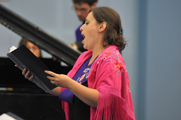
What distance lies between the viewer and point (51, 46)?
1.37m

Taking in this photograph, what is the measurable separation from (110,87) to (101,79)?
42mm

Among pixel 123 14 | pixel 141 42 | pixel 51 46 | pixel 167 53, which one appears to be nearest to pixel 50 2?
pixel 123 14

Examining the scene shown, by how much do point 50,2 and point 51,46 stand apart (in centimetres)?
172

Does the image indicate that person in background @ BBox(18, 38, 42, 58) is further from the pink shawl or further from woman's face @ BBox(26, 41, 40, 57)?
the pink shawl

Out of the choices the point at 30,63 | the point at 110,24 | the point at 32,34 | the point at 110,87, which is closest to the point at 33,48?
the point at 32,34

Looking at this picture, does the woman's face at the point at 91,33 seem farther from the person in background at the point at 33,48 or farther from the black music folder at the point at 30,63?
A: the person in background at the point at 33,48

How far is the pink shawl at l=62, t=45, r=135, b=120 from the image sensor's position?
77cm

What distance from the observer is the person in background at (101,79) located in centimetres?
77

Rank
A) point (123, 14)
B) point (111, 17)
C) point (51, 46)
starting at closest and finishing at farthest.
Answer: point (111, 17), point (51, 46), point (123, 14)

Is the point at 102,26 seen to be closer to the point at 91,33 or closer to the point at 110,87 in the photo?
the point at 91,33

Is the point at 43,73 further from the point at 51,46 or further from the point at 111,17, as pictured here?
the point at 51,46

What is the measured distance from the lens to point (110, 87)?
30.1 inches

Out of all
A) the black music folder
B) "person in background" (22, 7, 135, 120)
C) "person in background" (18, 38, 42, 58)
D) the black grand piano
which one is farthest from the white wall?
the black music folder

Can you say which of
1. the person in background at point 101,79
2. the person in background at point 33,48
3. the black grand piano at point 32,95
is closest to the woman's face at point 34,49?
the person in background at point 33,48
